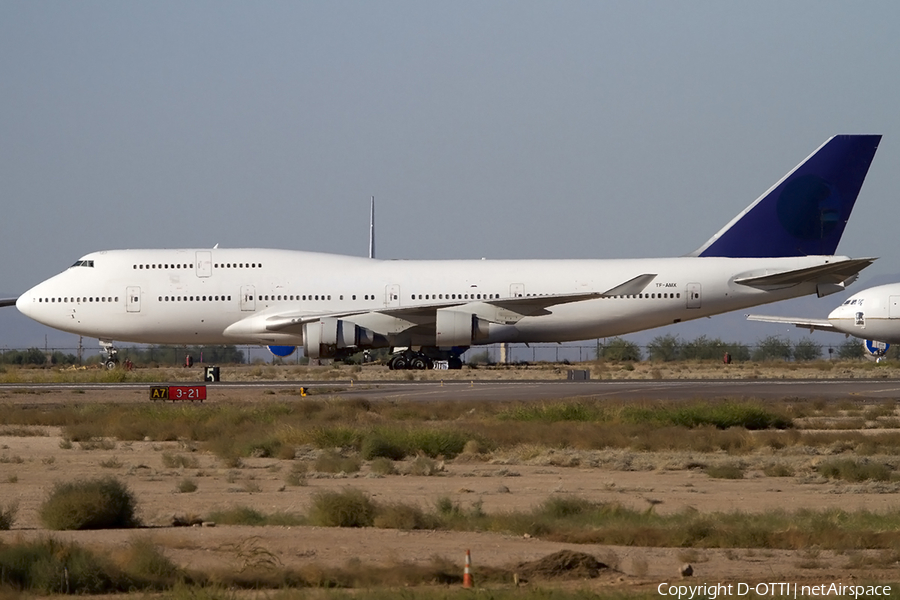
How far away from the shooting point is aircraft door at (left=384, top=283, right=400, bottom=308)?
39.1 m

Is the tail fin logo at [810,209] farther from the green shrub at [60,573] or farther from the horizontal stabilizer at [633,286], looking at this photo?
the green shrub at [60,573]

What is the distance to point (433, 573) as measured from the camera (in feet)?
28.0

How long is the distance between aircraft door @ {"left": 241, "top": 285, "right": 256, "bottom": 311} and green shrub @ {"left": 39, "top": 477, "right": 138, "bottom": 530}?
92.7 ft

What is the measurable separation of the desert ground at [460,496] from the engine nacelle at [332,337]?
48.3 feet

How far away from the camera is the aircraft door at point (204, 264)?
130 feet

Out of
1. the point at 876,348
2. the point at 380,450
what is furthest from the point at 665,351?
the point at 380,450

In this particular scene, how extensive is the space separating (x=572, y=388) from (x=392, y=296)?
991cm

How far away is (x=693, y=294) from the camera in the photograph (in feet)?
129

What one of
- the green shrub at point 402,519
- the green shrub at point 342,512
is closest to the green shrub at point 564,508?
the green shrub at point 402,519

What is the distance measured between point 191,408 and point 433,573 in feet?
56.4

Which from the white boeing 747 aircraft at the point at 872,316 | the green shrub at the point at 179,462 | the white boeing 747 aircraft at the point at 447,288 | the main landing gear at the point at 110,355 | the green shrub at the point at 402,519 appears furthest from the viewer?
the white boeing 747 aircraft at the point at 872,316

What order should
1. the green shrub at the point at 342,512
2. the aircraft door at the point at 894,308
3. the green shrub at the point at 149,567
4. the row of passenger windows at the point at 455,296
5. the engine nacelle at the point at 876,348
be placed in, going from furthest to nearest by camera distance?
1. the engine nacelle at the point at 876,348
2. the aircraft door at the point at 894,308
3. the row of passenger windows at the point at 455,296
4. the green shrub at the point at 342,512
5. the green shrub at the point at 149,567

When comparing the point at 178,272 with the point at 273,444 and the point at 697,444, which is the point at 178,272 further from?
the point at 697,444

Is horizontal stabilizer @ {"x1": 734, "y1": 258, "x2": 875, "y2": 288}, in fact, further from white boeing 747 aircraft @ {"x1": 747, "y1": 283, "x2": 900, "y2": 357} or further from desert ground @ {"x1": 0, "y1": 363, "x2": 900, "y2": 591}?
desert ground @ {"x1": 0, "y1": 363, "x2": 900, "y2": 591}
